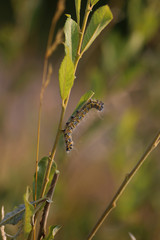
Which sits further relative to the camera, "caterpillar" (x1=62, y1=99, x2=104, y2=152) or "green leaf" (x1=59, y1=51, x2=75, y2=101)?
"caterpillar" (x1=62, y1=99, x2=104, y2=152)

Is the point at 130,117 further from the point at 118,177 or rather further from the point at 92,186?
the point at 92,186

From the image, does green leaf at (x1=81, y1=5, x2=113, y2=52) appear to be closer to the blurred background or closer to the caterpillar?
the caterpillar

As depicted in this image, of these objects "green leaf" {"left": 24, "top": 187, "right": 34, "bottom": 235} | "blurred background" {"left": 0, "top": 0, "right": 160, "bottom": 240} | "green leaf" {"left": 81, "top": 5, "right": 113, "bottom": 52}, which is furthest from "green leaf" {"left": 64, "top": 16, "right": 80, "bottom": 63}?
"blurred background" {"left": 0, "top": 0, "right": 160, "bottom": 240}

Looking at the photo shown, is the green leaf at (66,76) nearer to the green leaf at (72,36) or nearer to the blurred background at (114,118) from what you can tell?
the green leaf at (72,36)

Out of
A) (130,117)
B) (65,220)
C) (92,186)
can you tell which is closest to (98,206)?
(65,220)

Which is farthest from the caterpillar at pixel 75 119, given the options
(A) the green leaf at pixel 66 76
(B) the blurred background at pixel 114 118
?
(B) the blurred background at pixel 114 118
